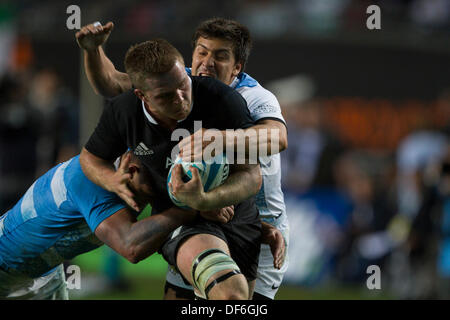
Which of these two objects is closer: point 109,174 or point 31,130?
point 109,174

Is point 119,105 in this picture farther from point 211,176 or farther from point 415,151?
point 415,151

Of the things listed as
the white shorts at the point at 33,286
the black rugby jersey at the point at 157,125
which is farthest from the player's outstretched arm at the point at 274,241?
the white shorts at the point at 33,286

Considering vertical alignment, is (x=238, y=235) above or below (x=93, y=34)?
below

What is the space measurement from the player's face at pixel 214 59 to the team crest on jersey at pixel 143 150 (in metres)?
0.81

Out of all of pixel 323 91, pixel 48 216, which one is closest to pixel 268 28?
pixel 323 91

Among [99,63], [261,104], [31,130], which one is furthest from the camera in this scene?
[31,130]

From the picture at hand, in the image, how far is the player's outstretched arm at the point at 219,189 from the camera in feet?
13.2

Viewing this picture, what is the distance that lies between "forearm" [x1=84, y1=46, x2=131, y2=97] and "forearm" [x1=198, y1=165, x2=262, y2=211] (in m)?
1.47

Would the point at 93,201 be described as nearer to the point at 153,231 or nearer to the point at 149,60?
the point at 153,231

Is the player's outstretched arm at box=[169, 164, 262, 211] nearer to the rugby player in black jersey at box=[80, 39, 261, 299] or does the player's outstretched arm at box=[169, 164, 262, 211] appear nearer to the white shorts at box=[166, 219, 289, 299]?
the rugby player in black jersey at box=[80, 39, 261, 299]

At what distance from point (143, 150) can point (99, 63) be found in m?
1.11

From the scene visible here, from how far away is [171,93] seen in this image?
4227 millimetres

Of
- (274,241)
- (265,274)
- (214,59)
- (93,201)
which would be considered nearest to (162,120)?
Result: (93,201)

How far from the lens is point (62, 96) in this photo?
11531mm
